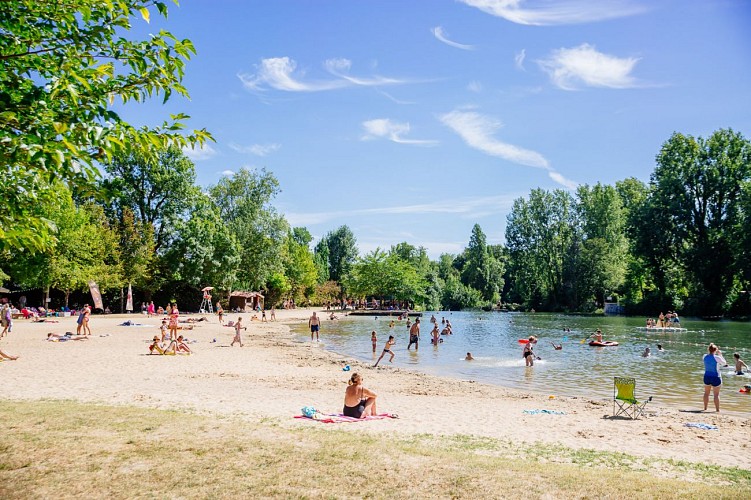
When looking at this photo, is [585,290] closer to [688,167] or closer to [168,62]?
[688,167]

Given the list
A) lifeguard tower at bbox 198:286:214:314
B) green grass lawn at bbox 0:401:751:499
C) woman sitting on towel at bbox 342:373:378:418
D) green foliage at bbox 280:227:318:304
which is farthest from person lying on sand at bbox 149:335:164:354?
green foliage at bbox 280:227:318:304

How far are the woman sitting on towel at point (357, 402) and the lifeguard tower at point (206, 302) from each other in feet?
155

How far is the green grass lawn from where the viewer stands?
6277 millimetres

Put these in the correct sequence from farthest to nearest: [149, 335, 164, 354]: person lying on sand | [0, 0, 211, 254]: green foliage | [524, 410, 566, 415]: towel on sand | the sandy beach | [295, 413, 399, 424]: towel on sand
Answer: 1. [149, 335, 164, 354]: person lying on sand
2. [524, 410, 566, 415]: towel on sand
3. [295, 413, 399, 424]: towel on sand
4. the sandy beach
5. [0, 0, 211, 254]: green foliage

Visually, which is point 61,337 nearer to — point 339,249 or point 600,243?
point 600,243

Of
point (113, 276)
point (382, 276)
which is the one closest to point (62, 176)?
point (113, 276)

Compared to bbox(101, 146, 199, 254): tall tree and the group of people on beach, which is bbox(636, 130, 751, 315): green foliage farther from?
bbox(101, 146, 199, 254): tall tree

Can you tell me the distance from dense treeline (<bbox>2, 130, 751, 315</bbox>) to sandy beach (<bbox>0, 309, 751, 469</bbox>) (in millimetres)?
16355

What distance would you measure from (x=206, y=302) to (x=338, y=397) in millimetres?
51073

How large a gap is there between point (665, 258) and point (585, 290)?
51.0 ft

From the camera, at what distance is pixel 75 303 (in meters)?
55.7

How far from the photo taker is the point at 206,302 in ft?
203

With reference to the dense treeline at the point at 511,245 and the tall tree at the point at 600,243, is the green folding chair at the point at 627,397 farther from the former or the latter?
the tall tree at the point at 600,243

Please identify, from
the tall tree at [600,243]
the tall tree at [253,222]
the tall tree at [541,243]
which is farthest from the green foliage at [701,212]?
the tall tree at [253,222]
